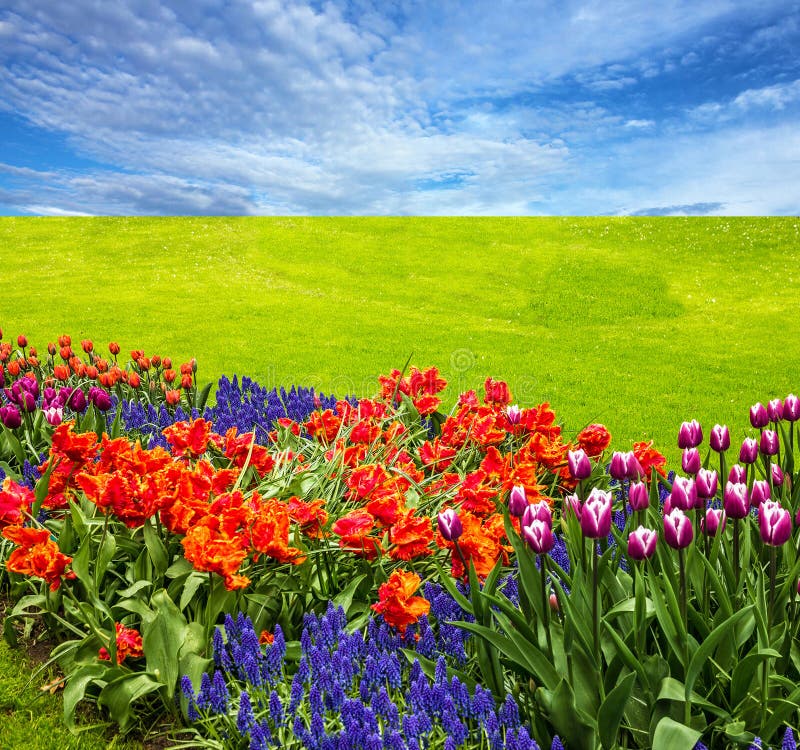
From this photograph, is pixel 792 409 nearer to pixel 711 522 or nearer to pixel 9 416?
pixel 711 522

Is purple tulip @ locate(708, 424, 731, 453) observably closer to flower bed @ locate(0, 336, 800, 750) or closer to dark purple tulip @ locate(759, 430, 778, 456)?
flower bed @ locate(0, 336, 800, 750)

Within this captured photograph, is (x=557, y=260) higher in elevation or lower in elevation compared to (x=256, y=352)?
higher

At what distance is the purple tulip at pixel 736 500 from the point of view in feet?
7.34

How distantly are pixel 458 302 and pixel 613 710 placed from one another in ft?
62.9

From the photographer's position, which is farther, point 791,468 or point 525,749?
point 791,468

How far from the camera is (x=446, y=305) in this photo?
20.5m

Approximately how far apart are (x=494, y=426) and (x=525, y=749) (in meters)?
2.97

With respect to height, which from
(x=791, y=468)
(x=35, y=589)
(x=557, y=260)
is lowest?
(x=35, y=589)

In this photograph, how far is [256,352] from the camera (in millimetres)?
13930

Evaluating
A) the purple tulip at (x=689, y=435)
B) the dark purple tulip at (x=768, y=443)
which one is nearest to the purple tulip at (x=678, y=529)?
the purple tulip at (x=689, y=435)

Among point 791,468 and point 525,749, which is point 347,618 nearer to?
point 525,749

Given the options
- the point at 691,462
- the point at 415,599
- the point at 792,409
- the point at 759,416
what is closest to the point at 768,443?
the point at 759,416

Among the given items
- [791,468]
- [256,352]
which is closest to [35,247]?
[256,352]

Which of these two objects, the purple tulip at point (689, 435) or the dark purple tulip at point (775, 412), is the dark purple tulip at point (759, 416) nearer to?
the dark purple tulip at point (775, 412)
